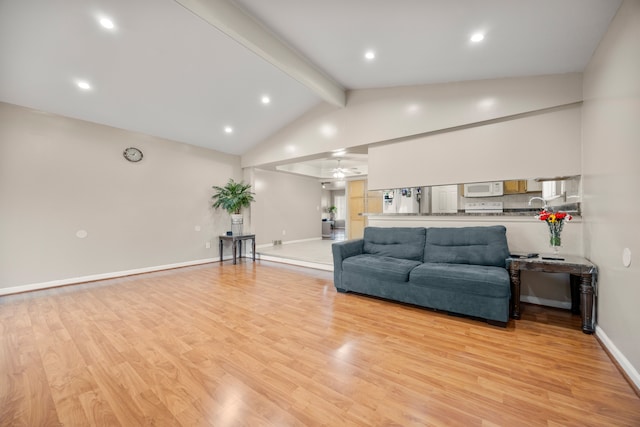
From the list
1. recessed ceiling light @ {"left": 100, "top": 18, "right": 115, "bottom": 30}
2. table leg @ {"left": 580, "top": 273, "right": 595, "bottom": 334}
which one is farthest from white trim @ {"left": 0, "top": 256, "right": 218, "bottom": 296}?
table leg @ {"left": 580, "top": 273, "right": 595, "bottom": 334}

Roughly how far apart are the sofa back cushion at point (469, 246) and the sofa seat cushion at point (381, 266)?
30cm

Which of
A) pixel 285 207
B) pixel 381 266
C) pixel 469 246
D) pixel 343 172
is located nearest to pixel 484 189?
pixel 469 246

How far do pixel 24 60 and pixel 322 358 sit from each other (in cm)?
459

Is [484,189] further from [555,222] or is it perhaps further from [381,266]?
[381,266]

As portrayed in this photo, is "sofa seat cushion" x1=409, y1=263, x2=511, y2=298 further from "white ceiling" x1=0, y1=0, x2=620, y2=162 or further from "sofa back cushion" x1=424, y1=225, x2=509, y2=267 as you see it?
"white ceiling" x1=0, y1=0, x2=620, y2=162

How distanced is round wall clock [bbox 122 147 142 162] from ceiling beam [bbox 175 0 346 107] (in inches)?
124

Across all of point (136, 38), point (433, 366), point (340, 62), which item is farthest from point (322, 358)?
point (136, 38)

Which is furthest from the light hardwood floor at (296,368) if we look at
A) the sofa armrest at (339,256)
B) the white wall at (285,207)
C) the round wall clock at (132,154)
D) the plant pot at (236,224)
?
the white wall at (285,207)

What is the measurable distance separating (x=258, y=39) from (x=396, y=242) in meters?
3.09

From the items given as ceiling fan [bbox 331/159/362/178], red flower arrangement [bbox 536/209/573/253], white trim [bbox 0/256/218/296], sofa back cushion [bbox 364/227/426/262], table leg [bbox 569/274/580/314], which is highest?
ceiling fan [bbox 331/159/362/178]

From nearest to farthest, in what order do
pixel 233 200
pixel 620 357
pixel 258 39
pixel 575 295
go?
pixel 620 357 → pixel 575 295 → pixel 258 39 → pixel 233 200

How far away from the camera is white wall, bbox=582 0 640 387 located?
166cm

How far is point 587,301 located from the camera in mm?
2270

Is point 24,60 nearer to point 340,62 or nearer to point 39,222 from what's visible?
point 39,222
